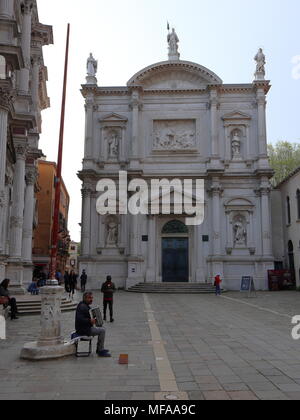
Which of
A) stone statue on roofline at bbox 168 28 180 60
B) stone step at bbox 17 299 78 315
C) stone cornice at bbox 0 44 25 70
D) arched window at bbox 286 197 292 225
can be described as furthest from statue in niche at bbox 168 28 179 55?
stone step at bbox 17 299 78 315

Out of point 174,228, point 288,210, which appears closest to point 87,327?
point 174,228

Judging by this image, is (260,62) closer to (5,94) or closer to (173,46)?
(173,46)

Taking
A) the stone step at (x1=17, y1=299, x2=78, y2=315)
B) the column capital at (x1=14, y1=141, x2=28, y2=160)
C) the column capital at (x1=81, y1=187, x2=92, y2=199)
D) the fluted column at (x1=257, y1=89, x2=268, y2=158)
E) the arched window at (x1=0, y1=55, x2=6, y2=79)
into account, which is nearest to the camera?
the arched window at (x1=0, y1=55, x2=6, y2=79)

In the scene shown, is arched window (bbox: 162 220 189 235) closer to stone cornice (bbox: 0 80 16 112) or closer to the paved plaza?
the paved plaza

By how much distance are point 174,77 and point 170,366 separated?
31.7 meters

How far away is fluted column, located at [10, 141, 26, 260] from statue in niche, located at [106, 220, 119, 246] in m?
13.2

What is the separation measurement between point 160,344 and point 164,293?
19.3m

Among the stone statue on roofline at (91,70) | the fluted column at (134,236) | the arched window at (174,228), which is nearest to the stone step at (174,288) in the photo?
the fluted column at (134,236)

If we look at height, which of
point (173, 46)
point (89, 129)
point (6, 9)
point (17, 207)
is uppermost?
point (173, 46)

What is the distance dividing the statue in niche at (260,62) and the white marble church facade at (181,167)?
8 centimetres

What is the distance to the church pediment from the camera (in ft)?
116

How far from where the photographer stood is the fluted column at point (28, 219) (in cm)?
2456

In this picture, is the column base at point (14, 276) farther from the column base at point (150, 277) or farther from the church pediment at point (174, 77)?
the church pediment at point (174, 77)

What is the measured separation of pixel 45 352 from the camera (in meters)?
8.72
